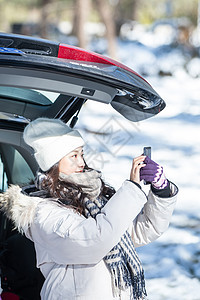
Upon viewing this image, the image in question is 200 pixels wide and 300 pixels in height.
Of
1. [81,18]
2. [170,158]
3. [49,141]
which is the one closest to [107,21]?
[81,18]

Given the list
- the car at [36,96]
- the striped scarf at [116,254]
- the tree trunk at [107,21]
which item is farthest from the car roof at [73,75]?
the tree trunk at [107,21]

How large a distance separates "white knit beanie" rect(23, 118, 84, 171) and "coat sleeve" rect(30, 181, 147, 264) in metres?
0.21

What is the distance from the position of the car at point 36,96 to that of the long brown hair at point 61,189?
191mm

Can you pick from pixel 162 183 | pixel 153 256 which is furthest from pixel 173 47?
pixel 162 183

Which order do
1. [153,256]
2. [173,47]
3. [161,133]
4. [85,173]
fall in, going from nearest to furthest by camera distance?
[85,173] < [153,256] < [161,133] < [173,47]

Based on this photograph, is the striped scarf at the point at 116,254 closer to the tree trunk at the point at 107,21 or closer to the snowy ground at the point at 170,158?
the snowy ground at the point at 170,158

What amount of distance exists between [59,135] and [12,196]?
332mm

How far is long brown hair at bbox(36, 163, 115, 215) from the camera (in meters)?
2.28

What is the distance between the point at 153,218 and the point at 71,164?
1.59 feet

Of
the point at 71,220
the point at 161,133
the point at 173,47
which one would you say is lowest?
the point at 173,47

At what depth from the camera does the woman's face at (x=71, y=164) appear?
7.51 ft

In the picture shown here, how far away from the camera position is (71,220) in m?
2.17

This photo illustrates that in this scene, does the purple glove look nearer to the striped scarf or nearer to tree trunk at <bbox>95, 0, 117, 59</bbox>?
the striped scarf

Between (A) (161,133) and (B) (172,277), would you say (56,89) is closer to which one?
(B) (172,277)
